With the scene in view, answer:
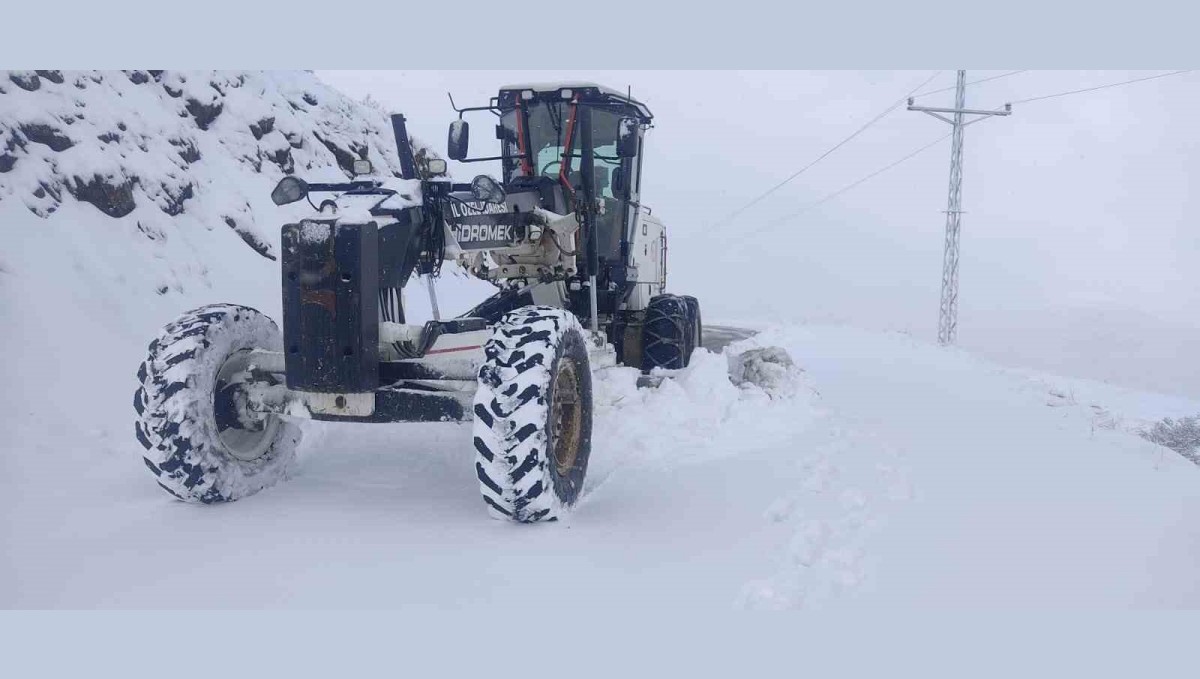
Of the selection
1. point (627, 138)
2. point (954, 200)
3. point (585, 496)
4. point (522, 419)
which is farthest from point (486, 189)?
point (954, 200)

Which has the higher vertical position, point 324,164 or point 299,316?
point 324,164

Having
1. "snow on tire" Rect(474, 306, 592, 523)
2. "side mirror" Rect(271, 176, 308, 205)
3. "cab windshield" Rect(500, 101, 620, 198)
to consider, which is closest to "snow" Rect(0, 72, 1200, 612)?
"snow on tire" Rect(474, 306, 592, 523)

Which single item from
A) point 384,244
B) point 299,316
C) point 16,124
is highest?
point 16,124

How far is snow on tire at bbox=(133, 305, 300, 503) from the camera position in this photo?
4359 millimetres

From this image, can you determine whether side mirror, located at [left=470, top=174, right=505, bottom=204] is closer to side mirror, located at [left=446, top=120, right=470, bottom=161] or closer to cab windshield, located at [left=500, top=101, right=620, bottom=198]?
side mirror, located at [left=446, top=120, right=470, bottom=161]

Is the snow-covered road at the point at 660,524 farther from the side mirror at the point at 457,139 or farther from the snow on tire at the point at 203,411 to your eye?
the side mirror at the point at 457,139

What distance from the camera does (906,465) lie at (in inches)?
222

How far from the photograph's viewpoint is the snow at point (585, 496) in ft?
11.6

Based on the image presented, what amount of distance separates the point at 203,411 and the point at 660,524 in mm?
2557

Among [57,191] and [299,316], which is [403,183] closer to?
[299,316]

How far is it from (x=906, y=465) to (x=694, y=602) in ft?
9.26

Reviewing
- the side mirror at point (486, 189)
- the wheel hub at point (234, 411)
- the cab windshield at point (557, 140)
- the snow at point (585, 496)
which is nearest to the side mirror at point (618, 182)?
the cab windshield at point (557, 140)

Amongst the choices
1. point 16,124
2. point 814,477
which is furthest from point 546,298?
point 16,124

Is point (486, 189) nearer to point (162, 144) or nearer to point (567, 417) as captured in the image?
point (567, 417)
